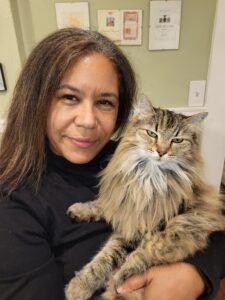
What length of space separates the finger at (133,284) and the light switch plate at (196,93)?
5.34ft

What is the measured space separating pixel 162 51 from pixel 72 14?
2.41ft

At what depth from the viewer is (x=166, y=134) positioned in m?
1.10

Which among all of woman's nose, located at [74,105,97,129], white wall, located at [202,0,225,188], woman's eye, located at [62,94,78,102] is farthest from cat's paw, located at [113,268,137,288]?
white wall, located at [202,0,225,188]

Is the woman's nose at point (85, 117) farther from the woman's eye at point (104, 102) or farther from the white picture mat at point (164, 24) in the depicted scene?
the white picture mat at point (164, 24)

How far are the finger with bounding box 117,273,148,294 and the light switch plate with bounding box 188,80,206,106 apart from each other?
1627 millimetres

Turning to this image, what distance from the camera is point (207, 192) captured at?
1.05 meters

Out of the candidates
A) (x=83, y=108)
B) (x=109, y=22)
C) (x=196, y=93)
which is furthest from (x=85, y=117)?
(x=196, y=93)

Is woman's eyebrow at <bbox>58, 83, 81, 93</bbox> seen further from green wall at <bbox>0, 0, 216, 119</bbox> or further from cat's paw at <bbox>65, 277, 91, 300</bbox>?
green wall at <bbox>0, 0, 216, 119</bbox>

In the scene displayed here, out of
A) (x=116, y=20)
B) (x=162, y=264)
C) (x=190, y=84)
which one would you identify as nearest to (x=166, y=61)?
(x=190, y=84)

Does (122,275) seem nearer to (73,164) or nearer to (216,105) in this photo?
(73,164)

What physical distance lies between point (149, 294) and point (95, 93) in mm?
709

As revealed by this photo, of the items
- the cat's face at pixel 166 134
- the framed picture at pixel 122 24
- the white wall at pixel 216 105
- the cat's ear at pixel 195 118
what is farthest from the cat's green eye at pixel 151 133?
the framed picture at pixel 122 24

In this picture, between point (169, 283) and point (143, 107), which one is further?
point (143, 107)

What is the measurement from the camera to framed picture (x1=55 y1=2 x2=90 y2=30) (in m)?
1.82
